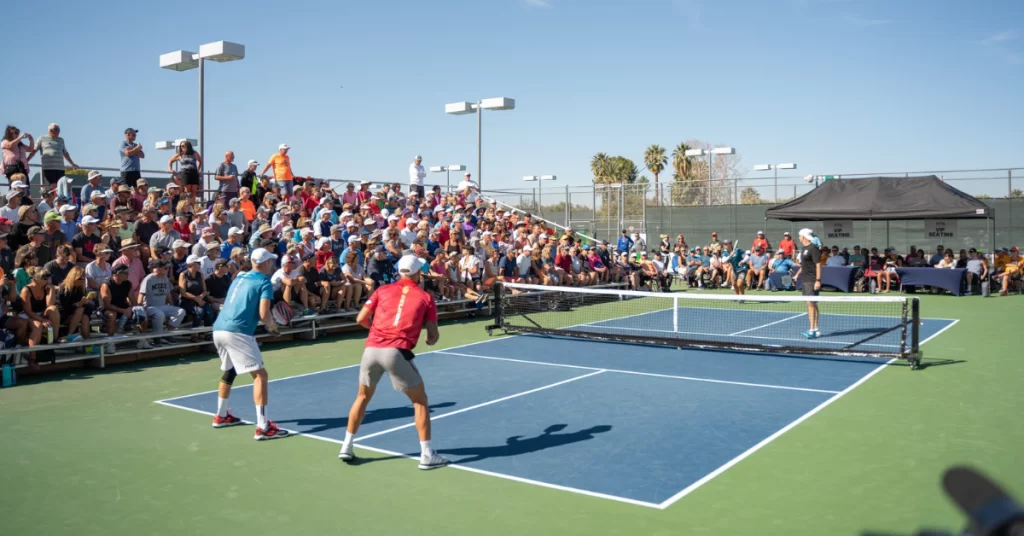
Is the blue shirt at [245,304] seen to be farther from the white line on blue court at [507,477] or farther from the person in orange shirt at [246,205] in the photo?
the person in orange shirt at [246,205]

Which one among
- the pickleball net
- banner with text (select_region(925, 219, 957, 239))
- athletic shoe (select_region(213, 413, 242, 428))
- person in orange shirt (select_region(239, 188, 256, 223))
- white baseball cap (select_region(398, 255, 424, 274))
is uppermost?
person in orange shirt (select_region(239, 188, 256, 223))

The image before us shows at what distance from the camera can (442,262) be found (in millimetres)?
18891

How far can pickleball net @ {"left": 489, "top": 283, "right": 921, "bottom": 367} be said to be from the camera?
1324cm

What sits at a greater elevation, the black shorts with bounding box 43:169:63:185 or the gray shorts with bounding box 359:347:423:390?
the black shorts with bounding box 43:169:63:185

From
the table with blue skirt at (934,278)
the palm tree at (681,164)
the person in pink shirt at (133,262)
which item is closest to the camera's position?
the person in pink shirt at (133,262)

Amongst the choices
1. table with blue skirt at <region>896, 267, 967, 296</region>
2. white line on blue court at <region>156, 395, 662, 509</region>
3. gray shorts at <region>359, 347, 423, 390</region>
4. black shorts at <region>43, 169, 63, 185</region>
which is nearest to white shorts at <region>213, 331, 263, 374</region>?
white line on blue court at <region>156, 395, 662, 509</region>

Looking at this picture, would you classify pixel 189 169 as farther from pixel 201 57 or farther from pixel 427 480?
pixel 427 480

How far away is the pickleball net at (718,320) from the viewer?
43.4 ft

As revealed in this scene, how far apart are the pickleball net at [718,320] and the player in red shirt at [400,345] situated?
254 inches

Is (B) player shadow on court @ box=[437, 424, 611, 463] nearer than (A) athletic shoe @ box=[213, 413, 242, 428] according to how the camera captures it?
Yes

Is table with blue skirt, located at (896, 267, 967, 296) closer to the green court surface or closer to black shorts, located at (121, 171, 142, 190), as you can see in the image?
the green court surface

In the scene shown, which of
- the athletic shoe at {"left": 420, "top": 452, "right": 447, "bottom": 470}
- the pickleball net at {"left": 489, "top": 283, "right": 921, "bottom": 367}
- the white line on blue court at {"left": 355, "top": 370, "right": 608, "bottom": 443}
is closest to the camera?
the athletic shoe at {"left": 420, "top": 452, "right": 447, "bottom": 470}

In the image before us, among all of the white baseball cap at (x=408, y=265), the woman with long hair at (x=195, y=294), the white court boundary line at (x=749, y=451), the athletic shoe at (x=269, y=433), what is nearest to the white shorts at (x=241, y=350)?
the athletic shoe at (x=269, y=433)

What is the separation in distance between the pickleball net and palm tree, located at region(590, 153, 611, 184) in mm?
49271
